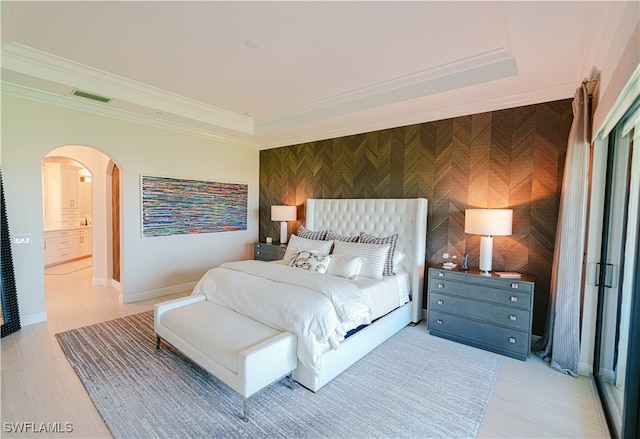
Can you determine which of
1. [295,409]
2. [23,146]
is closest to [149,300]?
[23,146]

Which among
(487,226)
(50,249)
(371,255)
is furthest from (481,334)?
(50,249)

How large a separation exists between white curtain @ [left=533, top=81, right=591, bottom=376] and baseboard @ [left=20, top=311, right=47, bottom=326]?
5.78 metres

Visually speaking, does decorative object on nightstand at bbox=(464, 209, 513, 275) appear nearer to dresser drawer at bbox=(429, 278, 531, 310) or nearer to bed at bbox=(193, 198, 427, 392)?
dresser drawer at bbox=(429, 278, 531, 310)

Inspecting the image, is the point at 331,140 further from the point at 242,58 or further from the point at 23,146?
the point at 23,146

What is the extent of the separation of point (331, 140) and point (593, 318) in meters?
4.00

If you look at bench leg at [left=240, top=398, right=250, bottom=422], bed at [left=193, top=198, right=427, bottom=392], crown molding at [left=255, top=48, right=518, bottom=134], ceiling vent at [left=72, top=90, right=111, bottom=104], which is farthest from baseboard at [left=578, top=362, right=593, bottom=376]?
ceiling vent at [left=72, top=90, right=111, bottom=104]

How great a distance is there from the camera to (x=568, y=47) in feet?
7.69

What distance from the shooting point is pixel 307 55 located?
292 centimetres

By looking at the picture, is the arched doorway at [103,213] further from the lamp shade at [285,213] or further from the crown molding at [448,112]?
the crown molding at [448,112]

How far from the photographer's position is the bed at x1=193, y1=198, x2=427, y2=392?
2.44m

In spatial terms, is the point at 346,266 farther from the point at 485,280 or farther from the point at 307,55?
the point at 307,55

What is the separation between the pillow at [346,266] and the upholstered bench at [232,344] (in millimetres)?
1247

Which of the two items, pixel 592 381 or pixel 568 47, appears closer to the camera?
pixel 568 47

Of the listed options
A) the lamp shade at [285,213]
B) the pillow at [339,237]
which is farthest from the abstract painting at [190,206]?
the pillow at [339,237]
